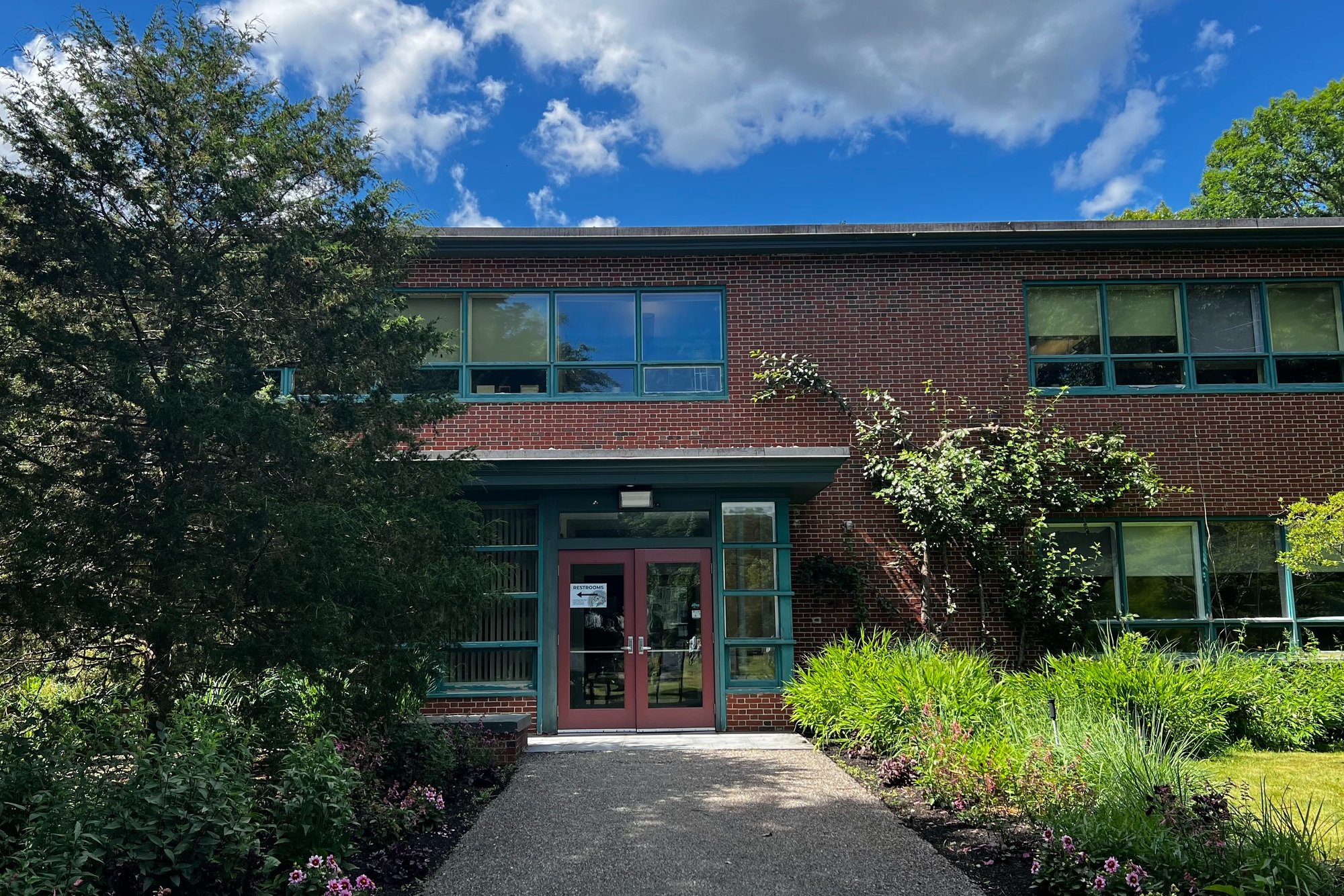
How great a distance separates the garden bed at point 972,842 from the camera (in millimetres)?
5809

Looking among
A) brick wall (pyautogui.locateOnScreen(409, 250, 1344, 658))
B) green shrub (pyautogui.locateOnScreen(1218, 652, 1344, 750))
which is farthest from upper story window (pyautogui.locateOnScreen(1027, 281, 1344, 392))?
green shrub (pyautogui.locateOnScreen(1218, 652, 1344, 750))

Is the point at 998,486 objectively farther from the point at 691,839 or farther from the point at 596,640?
the point at 691,839

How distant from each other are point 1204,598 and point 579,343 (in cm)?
899

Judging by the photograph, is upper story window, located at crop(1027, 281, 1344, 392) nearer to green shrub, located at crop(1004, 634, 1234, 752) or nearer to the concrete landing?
green shrub, located at crop(1004, 634, 1234, 752)

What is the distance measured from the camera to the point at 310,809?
5539 mm

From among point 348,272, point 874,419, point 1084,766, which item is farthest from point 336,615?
point 874,419

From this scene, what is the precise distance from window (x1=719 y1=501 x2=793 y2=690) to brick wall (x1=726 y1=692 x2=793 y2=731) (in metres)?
0.18

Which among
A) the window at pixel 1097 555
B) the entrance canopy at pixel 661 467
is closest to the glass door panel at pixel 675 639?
the entrance canopy at pixel 661 467

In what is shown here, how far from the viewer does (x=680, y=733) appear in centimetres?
1195

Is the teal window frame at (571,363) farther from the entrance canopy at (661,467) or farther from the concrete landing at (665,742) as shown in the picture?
the concrete landing at (665,742)

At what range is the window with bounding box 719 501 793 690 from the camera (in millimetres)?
12188

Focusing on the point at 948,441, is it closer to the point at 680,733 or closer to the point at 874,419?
the point at 874,419

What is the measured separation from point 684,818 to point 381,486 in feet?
11.2

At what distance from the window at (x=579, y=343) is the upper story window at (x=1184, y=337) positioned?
460 cm
